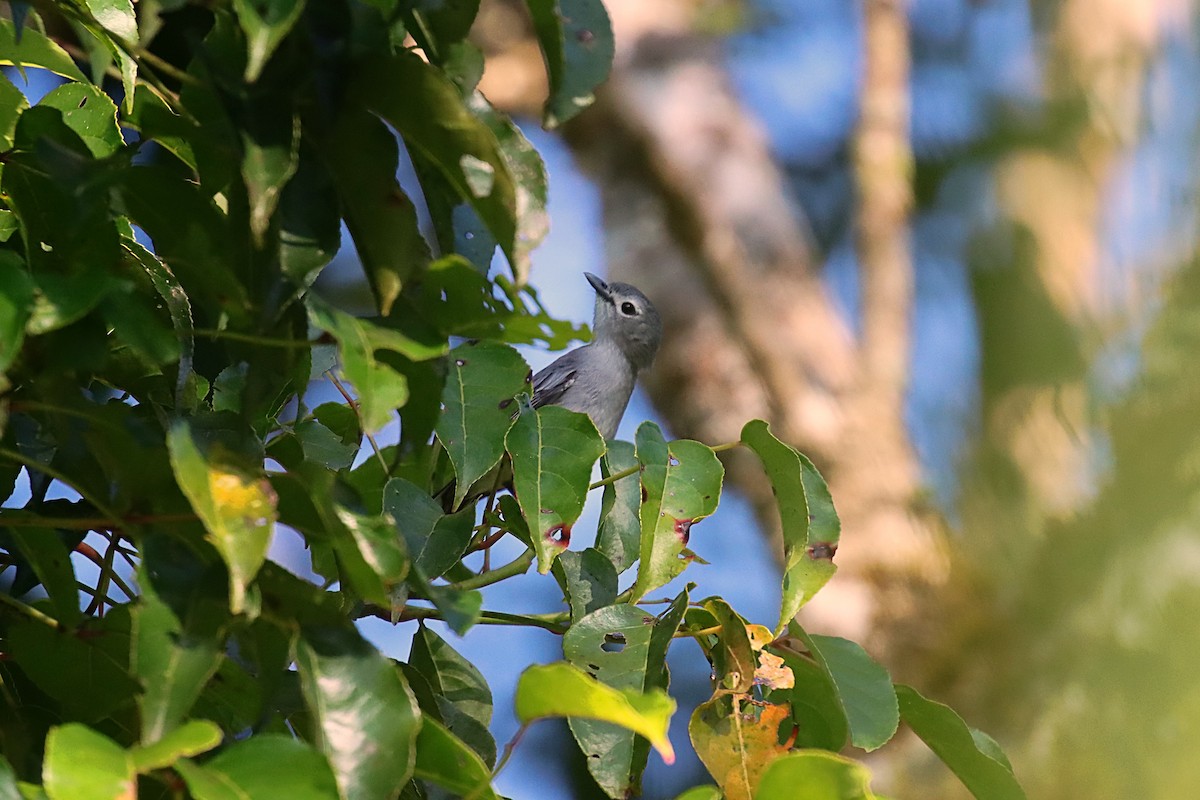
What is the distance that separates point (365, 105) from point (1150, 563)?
223 inches

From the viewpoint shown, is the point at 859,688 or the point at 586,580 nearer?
the point at 859,688

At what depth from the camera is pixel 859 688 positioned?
4.06ft

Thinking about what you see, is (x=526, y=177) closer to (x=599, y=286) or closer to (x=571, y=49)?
(x=571, y=49)

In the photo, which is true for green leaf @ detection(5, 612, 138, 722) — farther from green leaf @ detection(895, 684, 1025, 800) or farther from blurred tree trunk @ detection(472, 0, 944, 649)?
blurred tree trunk @ detection(472, 0, 944, 649)

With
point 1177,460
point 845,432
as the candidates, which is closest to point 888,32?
point 845,432

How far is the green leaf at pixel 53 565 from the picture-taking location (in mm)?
1092

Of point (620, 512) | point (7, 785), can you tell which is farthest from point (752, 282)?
point (7, 785)

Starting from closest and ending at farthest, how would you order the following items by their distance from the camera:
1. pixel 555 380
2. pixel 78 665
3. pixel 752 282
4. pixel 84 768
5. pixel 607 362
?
1. pixel 84 768
2. pixel 78 665
3. pixel 555 380
4. pixel 607 362
5. pixel 752 282

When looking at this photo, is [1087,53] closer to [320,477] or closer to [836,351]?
[836,351]

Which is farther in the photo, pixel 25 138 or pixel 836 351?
pixel 836 351

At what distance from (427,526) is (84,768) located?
21.8 inches

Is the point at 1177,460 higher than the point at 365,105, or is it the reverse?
the point at 365,105

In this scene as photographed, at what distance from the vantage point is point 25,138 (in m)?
1.07

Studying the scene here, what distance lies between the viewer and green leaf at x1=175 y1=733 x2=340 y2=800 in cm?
83
